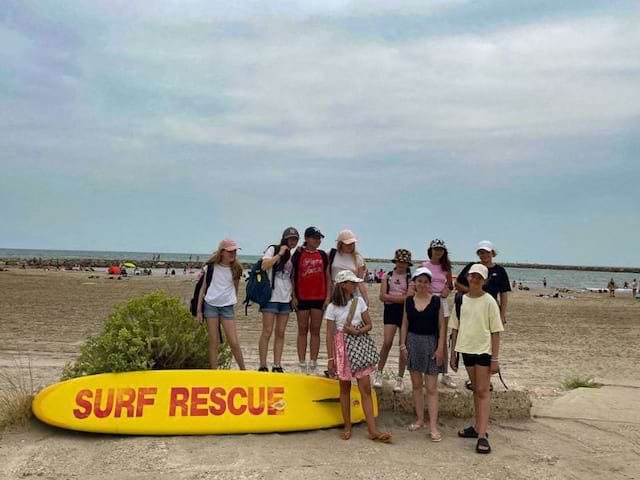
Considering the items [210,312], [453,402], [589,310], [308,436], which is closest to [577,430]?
[453,402]

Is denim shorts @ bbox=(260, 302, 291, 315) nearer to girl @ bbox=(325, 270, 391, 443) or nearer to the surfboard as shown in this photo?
the surfboard

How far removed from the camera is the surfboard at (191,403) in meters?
5.45

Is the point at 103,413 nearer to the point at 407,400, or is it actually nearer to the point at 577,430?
the point at 407,400

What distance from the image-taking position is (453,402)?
6348 mm

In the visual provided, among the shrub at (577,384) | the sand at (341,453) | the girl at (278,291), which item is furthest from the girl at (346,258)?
the shrub at (577,384)

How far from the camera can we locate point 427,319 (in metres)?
5.65

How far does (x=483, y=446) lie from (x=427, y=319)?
128cm

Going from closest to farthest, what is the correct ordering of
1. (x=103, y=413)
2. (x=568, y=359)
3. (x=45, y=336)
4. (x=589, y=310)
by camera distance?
Result: (x=103, y=413) < (x=568, y=359) < (x=45, y=336) < (x=589, y=310)

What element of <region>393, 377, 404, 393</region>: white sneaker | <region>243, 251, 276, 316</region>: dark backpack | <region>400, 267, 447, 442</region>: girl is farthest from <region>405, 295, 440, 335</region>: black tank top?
<region>243, 251, 276, 316</region>: dark backpack

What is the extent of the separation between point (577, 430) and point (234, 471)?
→ 3777 mm

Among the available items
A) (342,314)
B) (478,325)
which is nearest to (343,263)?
(342,314)

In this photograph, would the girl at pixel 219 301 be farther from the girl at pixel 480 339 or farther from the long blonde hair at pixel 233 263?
the girl at pixel 480 339

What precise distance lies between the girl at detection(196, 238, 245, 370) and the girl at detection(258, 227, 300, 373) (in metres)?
0.39

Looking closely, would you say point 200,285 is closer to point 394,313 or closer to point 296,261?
point 296,261
